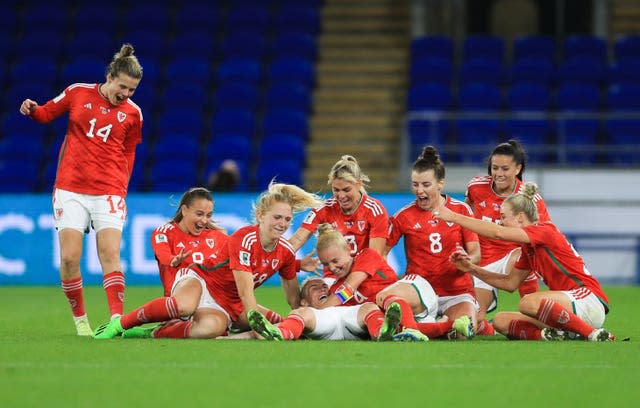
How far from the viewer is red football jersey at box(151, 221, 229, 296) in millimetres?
8367

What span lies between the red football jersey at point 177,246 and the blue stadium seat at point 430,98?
9.45 meters

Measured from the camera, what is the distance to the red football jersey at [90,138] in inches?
320

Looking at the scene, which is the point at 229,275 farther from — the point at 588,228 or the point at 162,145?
the point at 162,145

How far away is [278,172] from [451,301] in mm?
8865

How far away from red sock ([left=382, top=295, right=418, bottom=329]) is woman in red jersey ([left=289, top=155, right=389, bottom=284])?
0.75 metres

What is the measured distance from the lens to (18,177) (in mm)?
17312

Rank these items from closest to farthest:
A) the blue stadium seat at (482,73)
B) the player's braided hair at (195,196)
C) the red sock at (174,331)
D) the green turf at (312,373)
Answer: the green turf at (312,373)
the red sock at (174,331)
the player's braided hair at (195,196)
the blue stadium seat at (482,73)

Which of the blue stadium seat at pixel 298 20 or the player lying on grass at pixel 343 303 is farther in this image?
the blue stadium seat at pixel 298 20

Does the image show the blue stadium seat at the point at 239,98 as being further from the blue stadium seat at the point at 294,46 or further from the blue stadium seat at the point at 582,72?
the blue stadium seat at the point at 582,72

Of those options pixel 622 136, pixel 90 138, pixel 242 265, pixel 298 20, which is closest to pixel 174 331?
pixel 242 265

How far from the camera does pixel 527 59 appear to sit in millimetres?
18500

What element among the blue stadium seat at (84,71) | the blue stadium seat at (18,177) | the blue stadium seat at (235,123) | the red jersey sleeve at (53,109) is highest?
the blue stadium seat at (84,71)

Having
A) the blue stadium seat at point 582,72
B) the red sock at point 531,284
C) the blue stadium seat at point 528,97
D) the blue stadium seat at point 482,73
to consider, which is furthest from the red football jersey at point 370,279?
the blue stadium seat at point 582,72

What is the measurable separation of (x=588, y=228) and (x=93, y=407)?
11.7 meters
